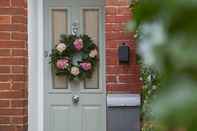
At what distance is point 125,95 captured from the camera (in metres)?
6.17

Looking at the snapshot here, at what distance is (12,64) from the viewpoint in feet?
20.5

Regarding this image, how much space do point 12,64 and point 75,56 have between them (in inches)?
38.8

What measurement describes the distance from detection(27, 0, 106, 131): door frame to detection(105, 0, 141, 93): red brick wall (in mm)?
604

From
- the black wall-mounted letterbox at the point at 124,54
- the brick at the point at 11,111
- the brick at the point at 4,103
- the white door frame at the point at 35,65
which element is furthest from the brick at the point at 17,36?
the black wall-mounted letterbox at the point at 124,54

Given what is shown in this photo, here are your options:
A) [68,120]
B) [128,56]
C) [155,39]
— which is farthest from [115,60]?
[155,39]

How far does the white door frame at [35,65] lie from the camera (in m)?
6.50

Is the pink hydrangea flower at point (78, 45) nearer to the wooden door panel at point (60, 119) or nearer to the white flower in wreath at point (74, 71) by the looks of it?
the white flower in wreath at point (74, 71)

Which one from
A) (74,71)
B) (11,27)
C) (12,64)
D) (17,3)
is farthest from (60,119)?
(17,3)

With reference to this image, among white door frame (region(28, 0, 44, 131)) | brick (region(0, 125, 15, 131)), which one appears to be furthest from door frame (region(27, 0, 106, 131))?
brick (region(0, 125, 15, 131))

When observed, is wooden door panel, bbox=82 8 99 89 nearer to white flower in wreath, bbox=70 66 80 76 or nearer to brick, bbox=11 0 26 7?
white flower in wreath, bbox=70 66 80 76

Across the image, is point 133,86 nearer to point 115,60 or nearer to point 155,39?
point 115,60

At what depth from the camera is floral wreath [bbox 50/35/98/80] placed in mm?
6809

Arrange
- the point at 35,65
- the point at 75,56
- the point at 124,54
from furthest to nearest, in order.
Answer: the point at 75,56, the point at 35,65, the point at 124,54

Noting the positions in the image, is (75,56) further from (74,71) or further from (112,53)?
(112,53)
